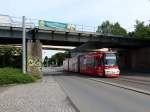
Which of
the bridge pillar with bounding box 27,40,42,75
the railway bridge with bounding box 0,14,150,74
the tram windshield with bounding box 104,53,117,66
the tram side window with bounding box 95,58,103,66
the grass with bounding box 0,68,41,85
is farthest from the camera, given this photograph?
the railway bridge with bounding box 0,14,150,74

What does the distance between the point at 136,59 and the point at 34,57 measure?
99.3 ft

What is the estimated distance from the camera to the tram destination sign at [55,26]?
48.8 m

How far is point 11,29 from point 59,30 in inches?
299

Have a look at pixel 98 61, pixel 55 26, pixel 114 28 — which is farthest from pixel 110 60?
pixel 114 28

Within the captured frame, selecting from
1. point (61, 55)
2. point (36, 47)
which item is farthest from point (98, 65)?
point (61, 55)

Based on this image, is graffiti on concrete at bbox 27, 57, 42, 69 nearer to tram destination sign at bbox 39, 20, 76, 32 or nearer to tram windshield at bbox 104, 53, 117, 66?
tram destination sign at bbox 39, 20, 76, 32

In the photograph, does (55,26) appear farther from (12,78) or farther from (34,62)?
(12,78)

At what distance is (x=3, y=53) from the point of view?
5400cm

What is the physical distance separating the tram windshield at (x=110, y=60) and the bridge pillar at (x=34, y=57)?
9404 millimetres

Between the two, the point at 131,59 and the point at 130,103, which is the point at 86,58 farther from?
the point at 130,103

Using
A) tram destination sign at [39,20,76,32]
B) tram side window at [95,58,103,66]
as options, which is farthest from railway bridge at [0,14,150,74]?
tram side window at [95,58,103,66]

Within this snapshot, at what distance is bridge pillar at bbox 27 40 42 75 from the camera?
45719 millimetres

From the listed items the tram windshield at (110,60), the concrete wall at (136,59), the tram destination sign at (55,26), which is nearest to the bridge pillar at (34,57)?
the tram destination sign at (55,26)

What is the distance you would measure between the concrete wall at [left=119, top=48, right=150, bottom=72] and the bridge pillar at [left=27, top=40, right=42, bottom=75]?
2508 cm
